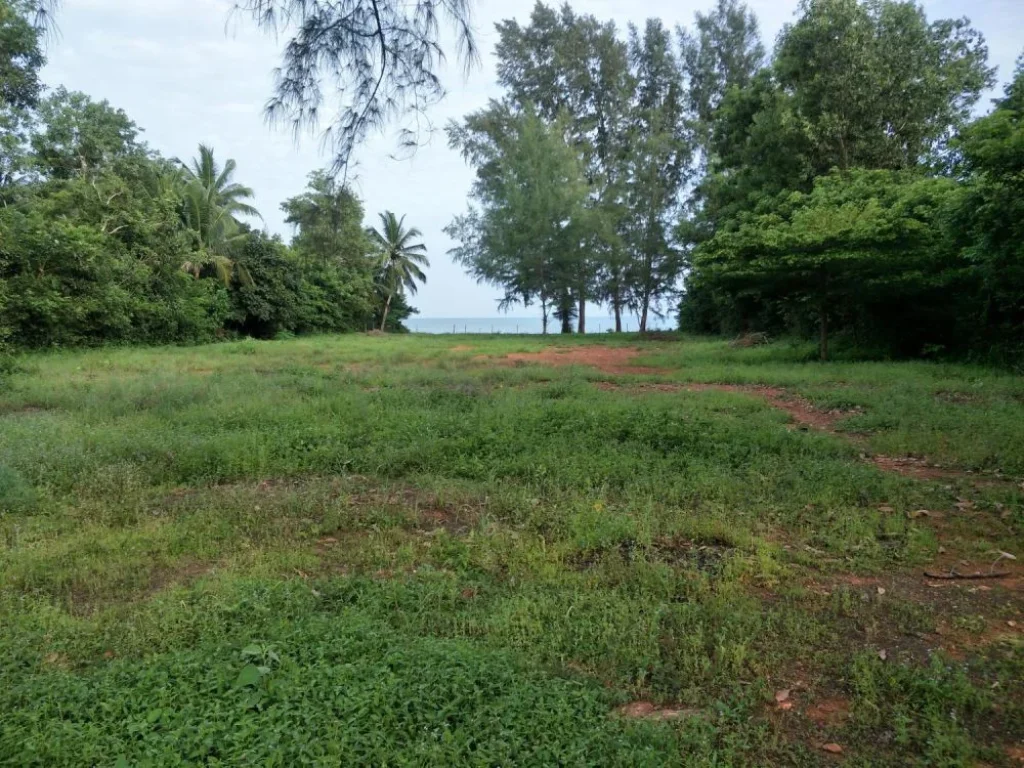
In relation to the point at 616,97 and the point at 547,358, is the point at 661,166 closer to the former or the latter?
the point at 616,97

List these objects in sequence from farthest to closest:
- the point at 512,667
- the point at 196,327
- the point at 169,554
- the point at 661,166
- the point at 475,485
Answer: the point at 661,166 < the point at 196,327 < the point at 475,485 < the point at 169,554 < the point at 512,667

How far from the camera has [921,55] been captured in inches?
710

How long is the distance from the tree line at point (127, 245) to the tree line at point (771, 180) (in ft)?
26.1

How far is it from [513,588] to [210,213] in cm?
2611

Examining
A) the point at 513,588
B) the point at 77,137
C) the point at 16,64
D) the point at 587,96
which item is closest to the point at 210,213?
the point at 77,137

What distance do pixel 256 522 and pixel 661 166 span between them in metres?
29.7

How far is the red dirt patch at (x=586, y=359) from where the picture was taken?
539 inches

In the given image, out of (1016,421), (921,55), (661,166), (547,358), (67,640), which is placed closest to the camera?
(67,640)

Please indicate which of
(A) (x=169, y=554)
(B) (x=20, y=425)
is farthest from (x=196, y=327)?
(A) (x=169, y=554)

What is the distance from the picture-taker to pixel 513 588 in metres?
3.53

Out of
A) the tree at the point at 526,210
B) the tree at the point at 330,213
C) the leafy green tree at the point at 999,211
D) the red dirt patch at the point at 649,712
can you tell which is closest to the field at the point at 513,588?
the red dirt patch at the point at 649,712

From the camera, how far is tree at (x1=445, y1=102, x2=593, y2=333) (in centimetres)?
2936

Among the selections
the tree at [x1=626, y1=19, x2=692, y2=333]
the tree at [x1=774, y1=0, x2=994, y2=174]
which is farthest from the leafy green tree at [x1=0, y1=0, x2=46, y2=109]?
the tree at [x1=626, y1=19, x2=692, y2=333]

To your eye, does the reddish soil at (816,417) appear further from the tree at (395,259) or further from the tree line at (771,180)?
the tree at (395,259)
